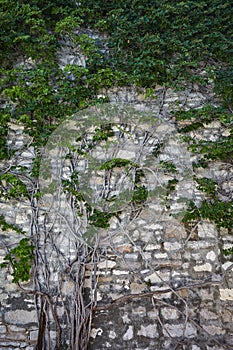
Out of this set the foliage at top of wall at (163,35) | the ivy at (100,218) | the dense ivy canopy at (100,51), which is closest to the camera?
the ivy at (100,218)

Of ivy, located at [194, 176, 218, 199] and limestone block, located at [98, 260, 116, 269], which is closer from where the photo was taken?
limestone block, located at [98, 260, 116, 269]

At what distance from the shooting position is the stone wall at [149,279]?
8.55 ft

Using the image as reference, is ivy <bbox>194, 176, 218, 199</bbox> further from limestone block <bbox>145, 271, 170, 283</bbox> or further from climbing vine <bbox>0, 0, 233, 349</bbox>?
limestone block <bbox>145, 271, 170, 283</bbox>

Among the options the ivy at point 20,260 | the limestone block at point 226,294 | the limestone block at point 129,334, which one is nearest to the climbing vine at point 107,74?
the ivy at point 20,260

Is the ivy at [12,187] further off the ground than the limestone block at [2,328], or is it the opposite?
the ivy at [12,187]

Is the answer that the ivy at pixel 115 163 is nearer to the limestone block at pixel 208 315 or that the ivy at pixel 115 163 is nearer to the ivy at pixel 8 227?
the ivy at pixel 8 227

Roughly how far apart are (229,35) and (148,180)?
1.72 metres

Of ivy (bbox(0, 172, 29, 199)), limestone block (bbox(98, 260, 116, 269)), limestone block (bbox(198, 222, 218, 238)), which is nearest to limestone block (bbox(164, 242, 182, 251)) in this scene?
limestone block (bbox(198, 222, 218, 238))

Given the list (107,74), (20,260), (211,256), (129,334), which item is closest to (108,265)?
(129,334)

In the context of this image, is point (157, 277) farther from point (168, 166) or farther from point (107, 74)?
point (107, 74)

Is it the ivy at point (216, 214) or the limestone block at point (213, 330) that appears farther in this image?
the ivy at point (216, 214)

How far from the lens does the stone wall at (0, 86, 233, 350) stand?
2.61 m

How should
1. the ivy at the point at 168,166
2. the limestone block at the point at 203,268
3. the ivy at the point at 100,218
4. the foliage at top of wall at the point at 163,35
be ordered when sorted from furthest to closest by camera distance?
the foliage at top of wall at the point at 163,35
the ivy at the point at 168,166
the ivy at the point at 100,218
the limestone block at the point at 203,268

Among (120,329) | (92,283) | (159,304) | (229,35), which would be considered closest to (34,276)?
(92,283)
